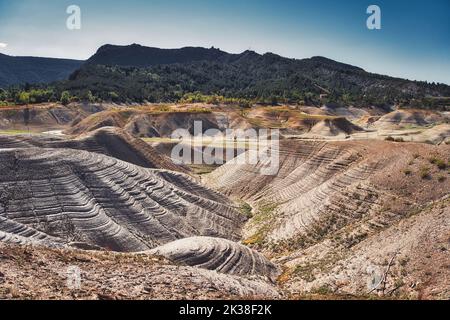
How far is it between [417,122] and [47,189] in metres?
101

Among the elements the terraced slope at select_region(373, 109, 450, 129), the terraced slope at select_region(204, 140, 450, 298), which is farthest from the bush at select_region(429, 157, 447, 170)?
the terraced slope at select_region(373, 109, 450, 129)

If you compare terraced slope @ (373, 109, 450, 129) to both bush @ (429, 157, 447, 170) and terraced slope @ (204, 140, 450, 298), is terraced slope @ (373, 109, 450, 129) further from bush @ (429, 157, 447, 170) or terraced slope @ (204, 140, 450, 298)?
bush @ (429, 157, 447, 170)

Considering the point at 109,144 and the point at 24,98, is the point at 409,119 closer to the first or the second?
the point at 109,144

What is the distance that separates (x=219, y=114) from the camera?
103 metres

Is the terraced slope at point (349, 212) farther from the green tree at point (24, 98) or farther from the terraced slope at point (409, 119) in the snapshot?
the green tree at point (24, 98)

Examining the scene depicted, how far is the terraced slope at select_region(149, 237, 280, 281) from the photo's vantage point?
67.2ft

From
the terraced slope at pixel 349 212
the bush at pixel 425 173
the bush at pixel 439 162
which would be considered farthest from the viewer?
the bush at pixel 439 162

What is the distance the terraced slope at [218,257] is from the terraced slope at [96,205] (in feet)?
15.2

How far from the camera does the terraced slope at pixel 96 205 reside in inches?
969

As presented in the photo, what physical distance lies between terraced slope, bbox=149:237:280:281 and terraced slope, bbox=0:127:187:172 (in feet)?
92.7

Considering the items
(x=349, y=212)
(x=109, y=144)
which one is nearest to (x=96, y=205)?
(x=349, y=212)

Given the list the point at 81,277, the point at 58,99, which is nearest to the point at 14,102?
the point at 58,99

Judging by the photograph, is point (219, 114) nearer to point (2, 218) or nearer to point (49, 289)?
point (2, 218)

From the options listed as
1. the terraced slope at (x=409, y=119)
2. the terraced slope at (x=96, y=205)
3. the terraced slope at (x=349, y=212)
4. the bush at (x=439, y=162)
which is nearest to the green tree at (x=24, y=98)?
the terraced slope at (x=409, y=119)
